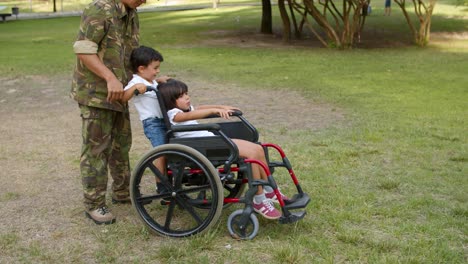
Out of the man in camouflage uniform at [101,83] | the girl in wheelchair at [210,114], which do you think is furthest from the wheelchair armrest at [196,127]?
the man in camouflage uniform at [101,83]

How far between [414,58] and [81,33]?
36.6 feet

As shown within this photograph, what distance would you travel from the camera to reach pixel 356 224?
4023 millimetres

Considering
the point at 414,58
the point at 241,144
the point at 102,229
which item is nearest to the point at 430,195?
the point at 241,144

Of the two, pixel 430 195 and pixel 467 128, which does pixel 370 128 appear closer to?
pixel 467 128

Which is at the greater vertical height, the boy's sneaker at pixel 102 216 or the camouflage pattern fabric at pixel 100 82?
the camouflage pattern fabric at pixel 100 82

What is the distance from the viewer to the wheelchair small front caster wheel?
146 inches

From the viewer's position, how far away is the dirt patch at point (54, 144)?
410 centimetres

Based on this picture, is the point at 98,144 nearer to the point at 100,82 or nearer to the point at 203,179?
the point at 100,82

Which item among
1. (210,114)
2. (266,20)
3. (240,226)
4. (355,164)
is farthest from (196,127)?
(266,20)

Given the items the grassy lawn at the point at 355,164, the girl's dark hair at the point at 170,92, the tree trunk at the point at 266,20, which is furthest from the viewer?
the tree trunk at the point at 266,20

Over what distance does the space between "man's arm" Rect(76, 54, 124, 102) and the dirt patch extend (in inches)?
35.9

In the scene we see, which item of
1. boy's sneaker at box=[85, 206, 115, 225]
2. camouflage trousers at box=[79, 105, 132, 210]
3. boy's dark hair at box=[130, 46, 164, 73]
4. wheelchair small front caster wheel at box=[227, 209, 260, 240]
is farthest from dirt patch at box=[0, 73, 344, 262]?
boy's dark hair at box=[130, 46, 164, 73]

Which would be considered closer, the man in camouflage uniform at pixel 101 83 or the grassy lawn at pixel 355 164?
the grassy lawn at pixel 355 164

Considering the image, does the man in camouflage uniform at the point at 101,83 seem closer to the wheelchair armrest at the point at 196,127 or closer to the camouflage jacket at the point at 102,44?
the camouflage jacket at the point at 102,44
